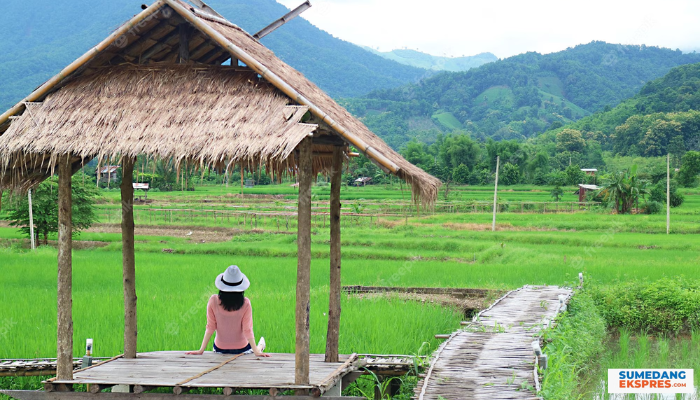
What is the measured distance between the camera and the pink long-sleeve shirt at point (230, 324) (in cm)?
566

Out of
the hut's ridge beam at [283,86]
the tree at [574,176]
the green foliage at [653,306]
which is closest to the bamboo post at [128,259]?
the hut's ridge beam at [283,86]

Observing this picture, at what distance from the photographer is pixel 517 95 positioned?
320ft

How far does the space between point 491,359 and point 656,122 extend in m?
53.5

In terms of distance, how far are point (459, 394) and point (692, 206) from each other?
27.9 m

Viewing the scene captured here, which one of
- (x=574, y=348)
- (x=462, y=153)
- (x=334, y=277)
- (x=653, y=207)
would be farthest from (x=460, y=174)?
(x=334, y=277)

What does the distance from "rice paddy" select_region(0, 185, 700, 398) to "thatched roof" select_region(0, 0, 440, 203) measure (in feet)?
8.18

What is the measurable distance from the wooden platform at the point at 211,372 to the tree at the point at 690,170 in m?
35.2

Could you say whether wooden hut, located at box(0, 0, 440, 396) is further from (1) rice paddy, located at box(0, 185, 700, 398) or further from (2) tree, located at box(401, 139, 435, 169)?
(2) tree, located at box(401, 139, 435, 169)

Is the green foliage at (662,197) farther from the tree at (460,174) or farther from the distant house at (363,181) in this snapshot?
the distant house at (363,181)

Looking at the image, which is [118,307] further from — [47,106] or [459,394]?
[459,394]

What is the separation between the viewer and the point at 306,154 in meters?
4.80

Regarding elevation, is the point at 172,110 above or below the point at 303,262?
above

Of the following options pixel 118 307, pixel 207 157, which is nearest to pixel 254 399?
pixel 207 157

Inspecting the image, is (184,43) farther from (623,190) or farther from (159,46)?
(623,190)
